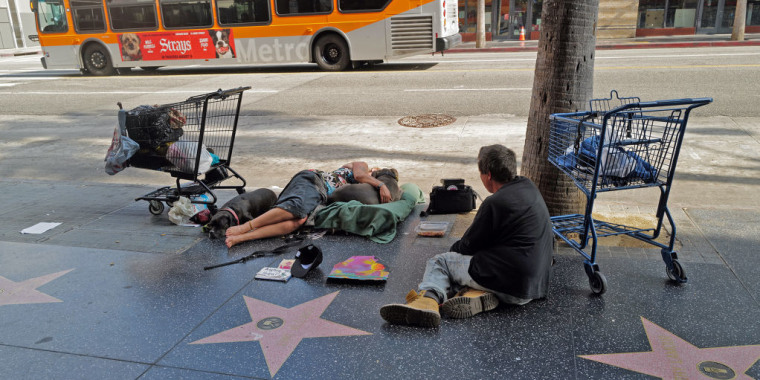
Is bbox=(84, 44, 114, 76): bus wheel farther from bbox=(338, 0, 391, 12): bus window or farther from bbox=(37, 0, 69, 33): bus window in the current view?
bbox=(338, 0, 391, 12): bus window

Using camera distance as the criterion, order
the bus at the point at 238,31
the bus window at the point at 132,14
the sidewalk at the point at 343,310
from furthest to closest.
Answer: the bus window at the point at 132,14
the bus at the point at 238,31
the sidewalk at the point at 343,310

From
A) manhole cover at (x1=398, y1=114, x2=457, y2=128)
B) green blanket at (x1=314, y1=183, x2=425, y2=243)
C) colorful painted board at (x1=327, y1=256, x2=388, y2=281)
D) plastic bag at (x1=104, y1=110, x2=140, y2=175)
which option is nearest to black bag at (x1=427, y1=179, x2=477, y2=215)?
green blanket at (x1=314, y1=183, x2=425, y2=243)

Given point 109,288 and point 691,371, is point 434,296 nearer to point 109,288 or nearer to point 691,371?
point 691,371

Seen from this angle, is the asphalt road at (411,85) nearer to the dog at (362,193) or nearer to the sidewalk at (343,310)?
the dog at (362,193)

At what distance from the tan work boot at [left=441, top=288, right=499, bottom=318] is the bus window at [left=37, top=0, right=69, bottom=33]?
68.0ft

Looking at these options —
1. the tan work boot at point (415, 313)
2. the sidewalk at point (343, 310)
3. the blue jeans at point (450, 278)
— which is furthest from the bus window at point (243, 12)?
the tan work boot at point (415, 313)

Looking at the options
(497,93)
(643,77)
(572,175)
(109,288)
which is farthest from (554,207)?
(643,77)

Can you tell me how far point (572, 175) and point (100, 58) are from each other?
66.1ft

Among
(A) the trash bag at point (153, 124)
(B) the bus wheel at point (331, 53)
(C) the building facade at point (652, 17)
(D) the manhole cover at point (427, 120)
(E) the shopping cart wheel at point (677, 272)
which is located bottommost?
(E) the shopping cart wheel at point (677, 272)

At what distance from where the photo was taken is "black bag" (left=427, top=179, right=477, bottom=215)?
5539 mm

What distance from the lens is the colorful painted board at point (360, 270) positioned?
412cm

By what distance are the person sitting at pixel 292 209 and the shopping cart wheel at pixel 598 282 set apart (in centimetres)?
232

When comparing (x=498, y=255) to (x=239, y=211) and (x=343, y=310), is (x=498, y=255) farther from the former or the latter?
(x=239, y=211)

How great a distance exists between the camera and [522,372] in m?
→ 2.96
